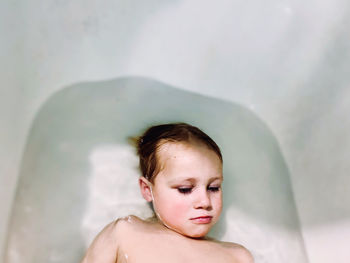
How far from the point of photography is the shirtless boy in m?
0.84

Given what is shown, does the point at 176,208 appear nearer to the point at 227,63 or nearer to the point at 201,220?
the point at 201,220

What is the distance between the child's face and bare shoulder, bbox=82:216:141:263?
0.08 m

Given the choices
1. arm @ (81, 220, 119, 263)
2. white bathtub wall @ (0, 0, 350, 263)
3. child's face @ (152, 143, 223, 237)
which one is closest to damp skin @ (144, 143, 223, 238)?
child's face @ (152, 143, 223, 237)

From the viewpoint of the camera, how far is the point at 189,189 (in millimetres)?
856

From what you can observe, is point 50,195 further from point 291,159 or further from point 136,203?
point 291,159

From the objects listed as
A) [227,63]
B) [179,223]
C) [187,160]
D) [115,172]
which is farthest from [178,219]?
[227,63]

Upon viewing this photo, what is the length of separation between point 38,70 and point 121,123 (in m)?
0.24

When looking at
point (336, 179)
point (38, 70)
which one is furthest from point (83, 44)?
point (336, 179)

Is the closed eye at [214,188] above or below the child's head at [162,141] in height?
below

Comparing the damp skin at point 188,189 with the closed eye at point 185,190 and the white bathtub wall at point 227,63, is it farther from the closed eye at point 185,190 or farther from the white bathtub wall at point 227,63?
the white bathtub wall at point 227,63

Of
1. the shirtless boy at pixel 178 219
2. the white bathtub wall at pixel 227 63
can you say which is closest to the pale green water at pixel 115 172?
the white bathtub wall at pixel 227 63

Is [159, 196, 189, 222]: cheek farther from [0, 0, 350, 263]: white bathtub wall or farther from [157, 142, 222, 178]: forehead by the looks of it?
[0, 0, 350, 263]: white bathtub wall

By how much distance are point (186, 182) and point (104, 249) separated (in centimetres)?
21

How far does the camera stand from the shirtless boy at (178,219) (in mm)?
844
